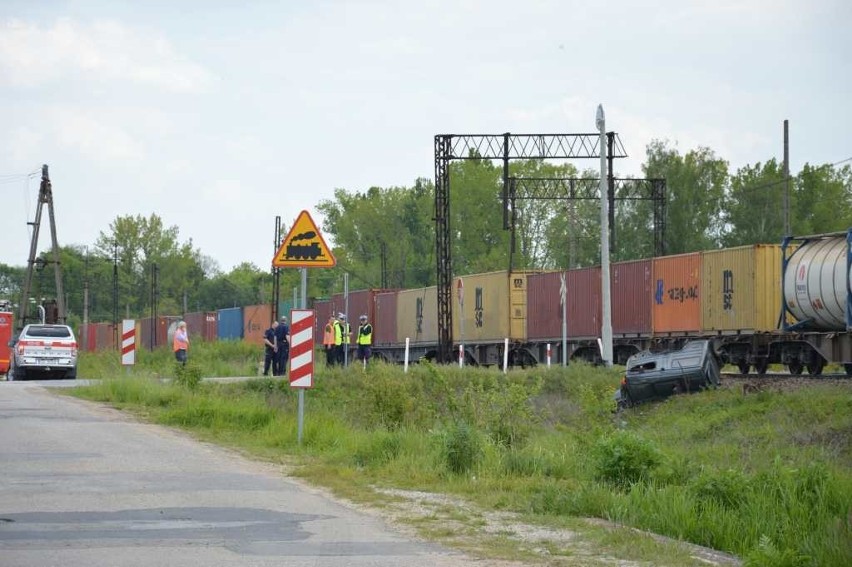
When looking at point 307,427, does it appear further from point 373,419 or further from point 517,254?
point 517,254

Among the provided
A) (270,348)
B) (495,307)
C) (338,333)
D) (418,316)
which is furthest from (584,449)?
(418,316)

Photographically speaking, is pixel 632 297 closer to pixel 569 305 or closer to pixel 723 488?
pixel 569 305

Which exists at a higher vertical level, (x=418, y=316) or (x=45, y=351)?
(x=418, y=316)

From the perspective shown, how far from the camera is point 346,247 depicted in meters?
97.3

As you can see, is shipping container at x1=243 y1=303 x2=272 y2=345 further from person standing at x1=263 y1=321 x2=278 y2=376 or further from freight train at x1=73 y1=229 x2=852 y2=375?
person standing at x1=263 y1=321 x2=278 y2=376

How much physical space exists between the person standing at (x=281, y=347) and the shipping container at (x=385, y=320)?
18.4 m

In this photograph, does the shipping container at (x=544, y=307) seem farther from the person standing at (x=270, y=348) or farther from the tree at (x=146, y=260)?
the tree at (x=146, y=260)

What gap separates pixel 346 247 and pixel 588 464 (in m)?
84.9

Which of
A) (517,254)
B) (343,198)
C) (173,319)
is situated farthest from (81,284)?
(517,254)

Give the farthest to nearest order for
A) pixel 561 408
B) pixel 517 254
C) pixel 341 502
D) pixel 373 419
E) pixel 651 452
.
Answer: pixel 517 254
pixel 561 408
pixel 373 419
pixel 651 452
pixel 341 502

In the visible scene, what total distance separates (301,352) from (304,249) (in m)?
1.39

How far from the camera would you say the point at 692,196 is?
7338 centimetres

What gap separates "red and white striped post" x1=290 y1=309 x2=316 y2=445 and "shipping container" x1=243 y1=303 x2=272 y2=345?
51.0 meters

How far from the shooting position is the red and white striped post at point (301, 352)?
52.7 ft
